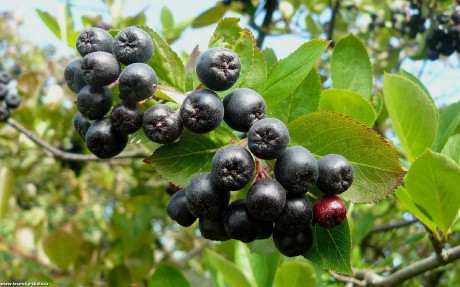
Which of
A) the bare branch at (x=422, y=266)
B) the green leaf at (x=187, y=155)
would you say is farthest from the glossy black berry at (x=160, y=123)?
the bare branch at (x=422, y=266)

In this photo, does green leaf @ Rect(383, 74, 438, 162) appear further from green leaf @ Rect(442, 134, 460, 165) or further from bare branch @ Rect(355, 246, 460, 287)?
bare branch @ Rect(355, 246, 460, 287)

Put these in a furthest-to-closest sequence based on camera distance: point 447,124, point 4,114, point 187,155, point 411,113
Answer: point 4,114 < point 447,124 < point 411,113 < point 187,155

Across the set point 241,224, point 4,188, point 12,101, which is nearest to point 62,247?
point 4,188

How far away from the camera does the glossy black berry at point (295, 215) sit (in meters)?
1.10

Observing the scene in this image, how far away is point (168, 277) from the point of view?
1905 mm

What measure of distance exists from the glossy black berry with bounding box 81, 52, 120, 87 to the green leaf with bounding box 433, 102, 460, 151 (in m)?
1.21

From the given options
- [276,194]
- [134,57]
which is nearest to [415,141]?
[276,194]

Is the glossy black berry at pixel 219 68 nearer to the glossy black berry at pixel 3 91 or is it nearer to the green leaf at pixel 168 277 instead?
the green leaf at pixel 168 277

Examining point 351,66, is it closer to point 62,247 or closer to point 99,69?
point 99,69

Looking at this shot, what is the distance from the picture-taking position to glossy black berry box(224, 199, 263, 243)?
44.1 inches

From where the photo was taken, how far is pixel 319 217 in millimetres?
1133

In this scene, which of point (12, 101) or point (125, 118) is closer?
point (125, 118)

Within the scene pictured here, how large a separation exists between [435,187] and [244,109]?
0.70m

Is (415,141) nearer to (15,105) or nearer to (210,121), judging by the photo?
(210,121)
